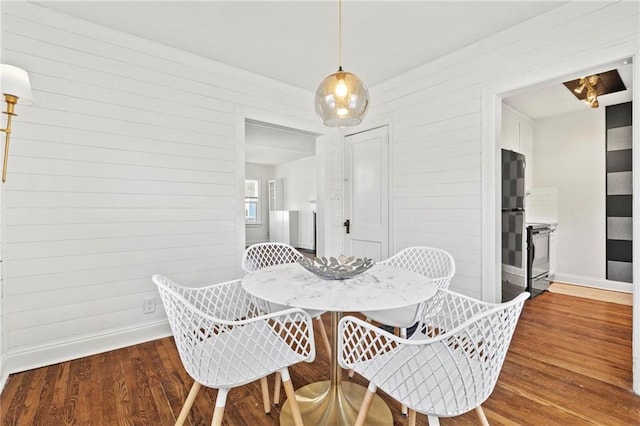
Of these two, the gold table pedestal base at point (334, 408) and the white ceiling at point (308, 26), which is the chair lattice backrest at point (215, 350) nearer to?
the gold table pedestal base at point (334, 408)

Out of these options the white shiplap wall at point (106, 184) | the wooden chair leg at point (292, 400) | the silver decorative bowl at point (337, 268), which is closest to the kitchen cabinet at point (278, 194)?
the white shiplap wall at point (106, 184)

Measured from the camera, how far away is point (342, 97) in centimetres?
174

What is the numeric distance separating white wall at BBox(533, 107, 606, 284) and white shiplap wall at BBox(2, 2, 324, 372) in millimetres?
4495

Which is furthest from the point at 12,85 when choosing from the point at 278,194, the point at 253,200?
the point at 253,200

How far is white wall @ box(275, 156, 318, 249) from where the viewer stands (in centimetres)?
801

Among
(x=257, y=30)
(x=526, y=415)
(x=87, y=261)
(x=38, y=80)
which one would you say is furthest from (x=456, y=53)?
(x=87, y=261)

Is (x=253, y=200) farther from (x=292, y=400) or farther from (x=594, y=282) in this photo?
(x=292, y=400)

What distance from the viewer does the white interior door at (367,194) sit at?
3459 mm

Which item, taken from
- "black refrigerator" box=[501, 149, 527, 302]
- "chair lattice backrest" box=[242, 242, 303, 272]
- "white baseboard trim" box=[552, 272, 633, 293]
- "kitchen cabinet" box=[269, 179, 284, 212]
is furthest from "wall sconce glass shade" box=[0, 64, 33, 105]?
"kitchen cabinet" box=[269, 179, 284, 212]

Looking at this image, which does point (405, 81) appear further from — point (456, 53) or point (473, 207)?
point (473, 207)

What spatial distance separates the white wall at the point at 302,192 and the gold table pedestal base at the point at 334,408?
6.15 m

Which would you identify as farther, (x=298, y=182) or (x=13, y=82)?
(x=298, y=182)

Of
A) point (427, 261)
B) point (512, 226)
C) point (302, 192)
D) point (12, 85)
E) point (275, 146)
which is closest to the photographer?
point (12, 85)

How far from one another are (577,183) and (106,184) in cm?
566
